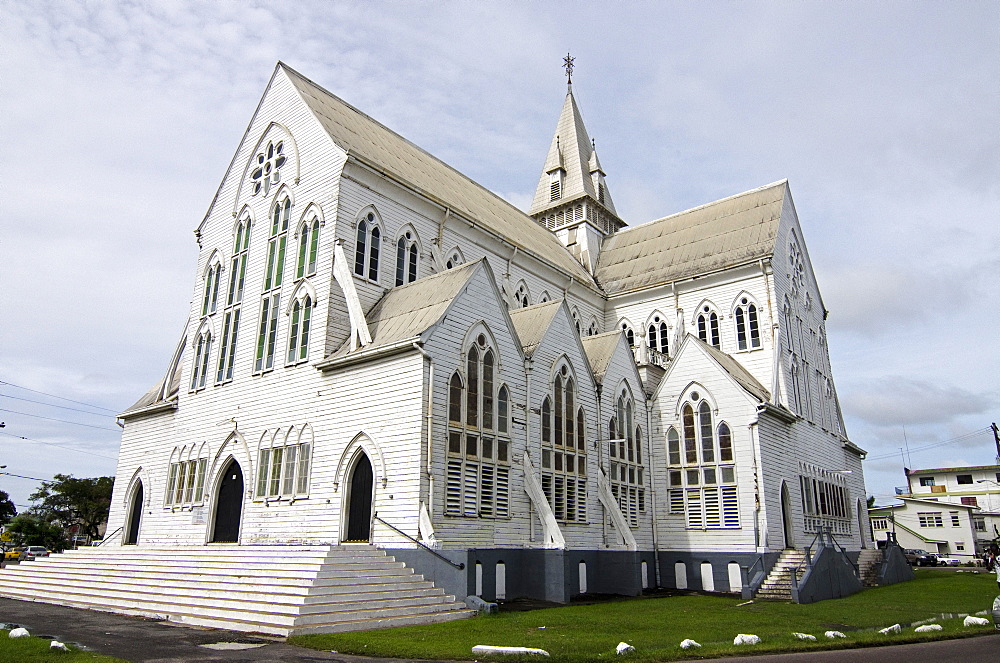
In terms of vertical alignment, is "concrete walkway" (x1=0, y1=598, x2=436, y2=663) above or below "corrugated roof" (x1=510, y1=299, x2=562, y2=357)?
below

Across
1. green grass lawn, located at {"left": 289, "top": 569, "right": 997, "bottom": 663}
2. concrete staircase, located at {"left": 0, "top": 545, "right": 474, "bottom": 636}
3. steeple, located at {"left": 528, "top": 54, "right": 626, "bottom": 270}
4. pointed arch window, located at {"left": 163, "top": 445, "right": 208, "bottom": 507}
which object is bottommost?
green grass lawn, located at {"left": 289, "top": 569, "right": 997, "bottom": 663}

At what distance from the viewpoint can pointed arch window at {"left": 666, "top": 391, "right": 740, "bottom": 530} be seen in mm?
31062

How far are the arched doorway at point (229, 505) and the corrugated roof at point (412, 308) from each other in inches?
267

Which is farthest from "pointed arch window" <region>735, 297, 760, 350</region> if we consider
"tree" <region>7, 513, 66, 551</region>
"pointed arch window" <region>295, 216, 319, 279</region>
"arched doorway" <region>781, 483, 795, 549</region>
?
"tree" <region>7, 513, 66, 551</region>

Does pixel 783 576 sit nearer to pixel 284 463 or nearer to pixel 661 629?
pixel 661 629

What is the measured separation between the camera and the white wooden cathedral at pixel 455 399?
23.0 meters

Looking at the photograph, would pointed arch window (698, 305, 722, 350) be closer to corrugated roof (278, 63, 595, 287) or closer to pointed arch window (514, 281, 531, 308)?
corrugated roof (278, 63, 595, 287)

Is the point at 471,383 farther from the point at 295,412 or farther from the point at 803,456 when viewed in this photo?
the point at 803,456

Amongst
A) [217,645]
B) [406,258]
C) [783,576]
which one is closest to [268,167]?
[406,258]

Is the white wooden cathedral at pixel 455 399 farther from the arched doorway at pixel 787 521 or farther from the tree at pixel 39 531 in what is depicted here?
the tree at pixel 39 531

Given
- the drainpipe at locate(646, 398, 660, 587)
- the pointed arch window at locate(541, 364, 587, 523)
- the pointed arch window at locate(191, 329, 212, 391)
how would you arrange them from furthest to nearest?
the drainpipe at locate(646, 398, 660, 587) < the pointed arch window at locate(191, 329, 212, 391) < the pointed arch window at locate(541, 364, 587, 523)

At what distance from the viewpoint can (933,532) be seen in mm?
83688

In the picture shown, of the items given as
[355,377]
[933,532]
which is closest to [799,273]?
[355,377]

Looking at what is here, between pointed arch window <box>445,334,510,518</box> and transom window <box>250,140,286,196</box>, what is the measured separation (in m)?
13.5
